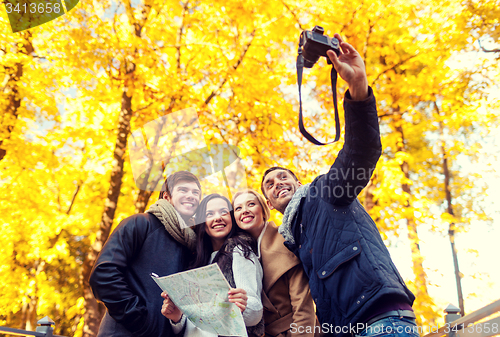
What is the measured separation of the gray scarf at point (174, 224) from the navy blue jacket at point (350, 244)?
95 centimetres

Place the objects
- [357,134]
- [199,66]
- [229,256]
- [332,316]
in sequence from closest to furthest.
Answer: [357,134]
[332,316]
[229,256]
[199,66]

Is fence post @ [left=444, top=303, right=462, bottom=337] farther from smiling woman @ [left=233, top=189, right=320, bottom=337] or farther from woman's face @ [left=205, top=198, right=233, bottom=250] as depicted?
woman's face @ [left=205, top=198, right=233, bottom=250]

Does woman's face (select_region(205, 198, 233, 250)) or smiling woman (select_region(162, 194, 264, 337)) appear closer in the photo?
smiling woman (select_region(162, 194, 264, 337))

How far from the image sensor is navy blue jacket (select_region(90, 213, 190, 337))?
6.66ft

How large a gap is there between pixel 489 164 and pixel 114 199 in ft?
27.8

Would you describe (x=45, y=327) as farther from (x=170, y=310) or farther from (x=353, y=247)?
(x=353, y=247)

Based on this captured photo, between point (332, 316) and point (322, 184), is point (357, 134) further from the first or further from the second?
point (332, 316)

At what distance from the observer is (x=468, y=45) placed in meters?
5.67

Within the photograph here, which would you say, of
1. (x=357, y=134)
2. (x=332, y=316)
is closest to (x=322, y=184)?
(x=357, y=134)

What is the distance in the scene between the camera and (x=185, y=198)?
256cm

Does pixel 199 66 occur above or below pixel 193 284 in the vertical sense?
above

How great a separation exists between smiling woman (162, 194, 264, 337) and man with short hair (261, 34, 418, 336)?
380mm

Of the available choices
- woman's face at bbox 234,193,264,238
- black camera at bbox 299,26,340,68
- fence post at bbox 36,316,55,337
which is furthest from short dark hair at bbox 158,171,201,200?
fence post at bbox 36,316,55,337

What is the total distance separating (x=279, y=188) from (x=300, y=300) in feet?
2.40
